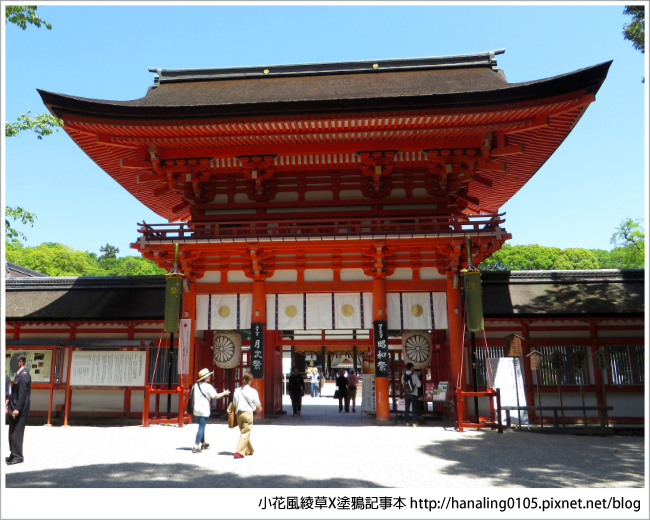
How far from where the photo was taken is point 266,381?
47.7 ft

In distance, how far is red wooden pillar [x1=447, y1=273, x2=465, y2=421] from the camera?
1329 cm

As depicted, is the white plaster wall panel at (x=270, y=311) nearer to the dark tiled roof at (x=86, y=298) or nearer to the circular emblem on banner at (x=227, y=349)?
the circular emblem on banner at (x=227, y=349)

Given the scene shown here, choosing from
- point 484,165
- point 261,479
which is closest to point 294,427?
point 261,479

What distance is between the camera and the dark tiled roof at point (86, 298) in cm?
1517

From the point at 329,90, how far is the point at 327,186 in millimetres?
2899

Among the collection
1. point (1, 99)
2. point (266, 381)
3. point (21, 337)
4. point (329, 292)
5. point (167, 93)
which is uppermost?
point (167, 93)

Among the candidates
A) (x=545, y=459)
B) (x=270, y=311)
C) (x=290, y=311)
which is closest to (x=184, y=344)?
(x=270, y=311)

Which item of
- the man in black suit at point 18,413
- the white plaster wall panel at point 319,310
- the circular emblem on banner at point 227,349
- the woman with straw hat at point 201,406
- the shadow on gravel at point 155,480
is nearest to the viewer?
the shadow on gravel at point 155,480

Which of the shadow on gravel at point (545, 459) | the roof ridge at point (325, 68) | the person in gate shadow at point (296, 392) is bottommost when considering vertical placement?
the shadow on gravel at point (545, 459)

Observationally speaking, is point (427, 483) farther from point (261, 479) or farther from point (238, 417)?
point (238, 417)

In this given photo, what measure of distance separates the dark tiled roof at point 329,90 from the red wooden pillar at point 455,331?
478cm

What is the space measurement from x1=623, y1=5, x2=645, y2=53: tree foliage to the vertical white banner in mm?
14762

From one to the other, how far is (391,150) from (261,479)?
9.49m

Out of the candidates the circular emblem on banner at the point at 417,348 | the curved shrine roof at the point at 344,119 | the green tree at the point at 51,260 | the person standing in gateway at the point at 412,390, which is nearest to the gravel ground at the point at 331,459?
the person standing in gateway at the point at 412,390
